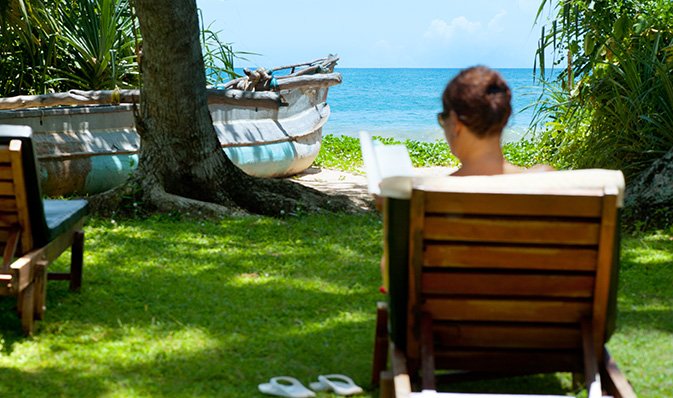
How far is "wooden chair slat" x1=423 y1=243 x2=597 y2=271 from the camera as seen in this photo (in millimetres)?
3197

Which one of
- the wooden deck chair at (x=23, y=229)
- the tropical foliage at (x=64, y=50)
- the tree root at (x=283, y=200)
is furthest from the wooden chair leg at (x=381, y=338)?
the tropical foliage at (x=64, y=50)

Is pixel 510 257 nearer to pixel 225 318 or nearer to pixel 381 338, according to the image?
pixel 381 338

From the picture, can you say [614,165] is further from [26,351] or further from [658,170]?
[26,351]

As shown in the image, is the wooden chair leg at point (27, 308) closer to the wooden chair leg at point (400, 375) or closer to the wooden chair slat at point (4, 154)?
the wooden chair slat at point (4, 154)

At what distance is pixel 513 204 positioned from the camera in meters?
3.11

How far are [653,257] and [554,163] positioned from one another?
4.49 meters

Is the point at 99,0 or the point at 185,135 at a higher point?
the point at 99,0

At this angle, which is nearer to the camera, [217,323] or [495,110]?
[495,110]

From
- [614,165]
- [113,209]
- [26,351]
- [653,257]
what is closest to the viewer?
[26,351]

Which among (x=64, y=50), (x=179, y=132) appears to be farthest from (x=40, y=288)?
(x=64, y=50)

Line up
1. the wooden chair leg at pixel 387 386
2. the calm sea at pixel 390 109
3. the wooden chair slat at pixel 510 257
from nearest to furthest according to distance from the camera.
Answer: the wooden chair slat at pixel 510 257 → the wooden chair leg at pixel 387 386 → the calm sea at pixel 390 109

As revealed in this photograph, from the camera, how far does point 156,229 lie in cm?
796

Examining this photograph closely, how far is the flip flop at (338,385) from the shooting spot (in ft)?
13.1

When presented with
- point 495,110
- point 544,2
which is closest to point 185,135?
point 544,2
